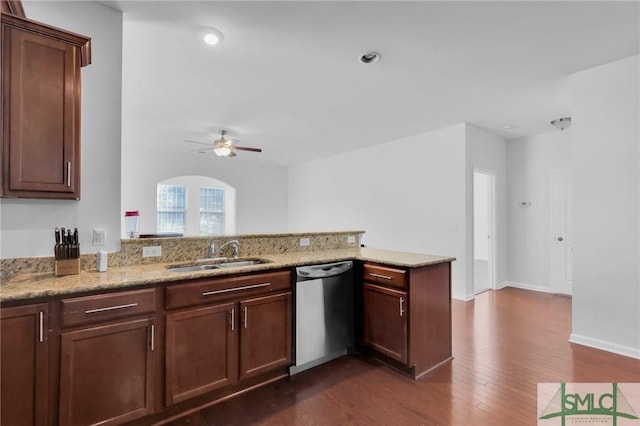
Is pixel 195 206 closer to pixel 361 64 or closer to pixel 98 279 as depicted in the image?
pixel 361 64

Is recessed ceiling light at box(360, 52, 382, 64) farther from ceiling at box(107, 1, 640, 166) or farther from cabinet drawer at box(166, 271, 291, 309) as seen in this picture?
cabinet drawer at box(166, 271, 291, 309)

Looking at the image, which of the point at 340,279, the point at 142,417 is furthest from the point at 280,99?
the point at 142,417

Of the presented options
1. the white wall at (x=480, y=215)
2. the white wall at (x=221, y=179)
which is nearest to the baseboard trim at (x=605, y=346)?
the white wall at (x=480, y=215)

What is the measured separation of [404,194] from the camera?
213 inches

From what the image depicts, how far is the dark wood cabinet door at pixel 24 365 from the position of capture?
54.2 inches

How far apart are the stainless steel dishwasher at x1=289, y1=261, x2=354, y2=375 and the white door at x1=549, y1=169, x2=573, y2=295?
404 centimetres

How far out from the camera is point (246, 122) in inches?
184

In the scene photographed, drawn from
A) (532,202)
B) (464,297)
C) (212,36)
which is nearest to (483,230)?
(532,202)

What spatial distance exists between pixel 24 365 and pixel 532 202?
6.30 metres

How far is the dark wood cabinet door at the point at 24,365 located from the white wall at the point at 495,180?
4.64 metres

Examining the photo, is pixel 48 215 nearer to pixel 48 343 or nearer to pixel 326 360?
pixel 48 343

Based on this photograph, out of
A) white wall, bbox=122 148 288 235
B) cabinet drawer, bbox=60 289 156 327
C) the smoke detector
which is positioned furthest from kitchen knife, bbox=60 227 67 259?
the smoke detector

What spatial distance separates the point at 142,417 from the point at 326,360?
140cm

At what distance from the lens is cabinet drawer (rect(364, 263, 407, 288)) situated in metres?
2.40
